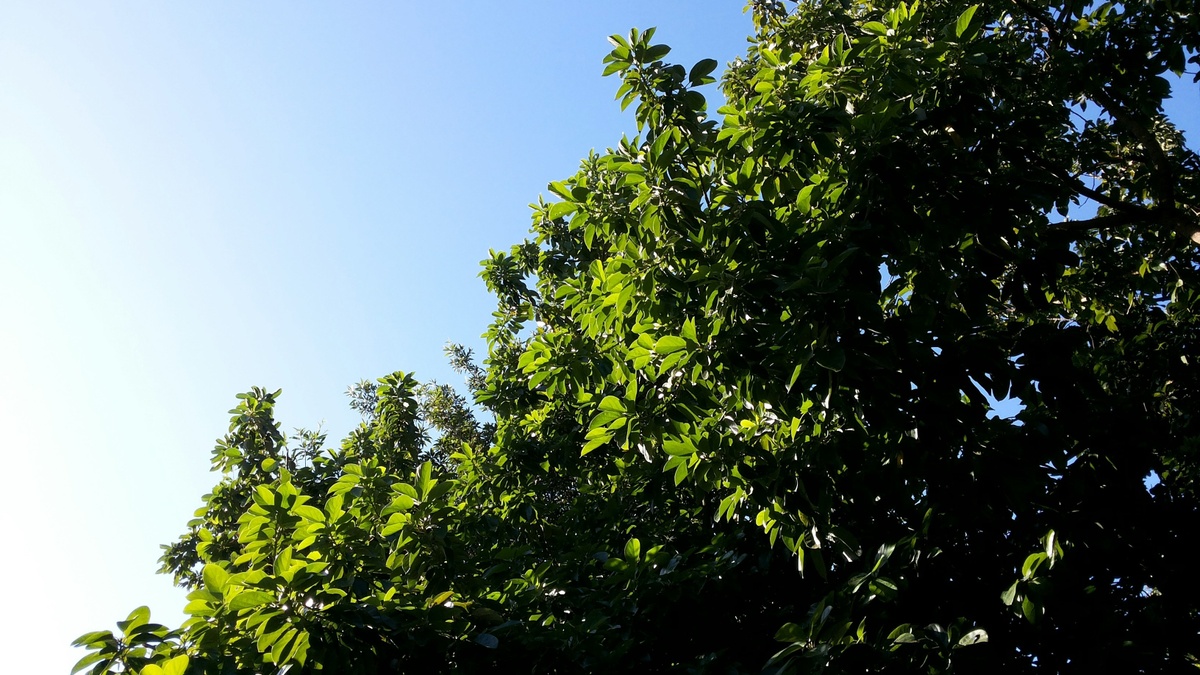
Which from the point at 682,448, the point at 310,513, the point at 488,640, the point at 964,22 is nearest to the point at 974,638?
the point at 682,448

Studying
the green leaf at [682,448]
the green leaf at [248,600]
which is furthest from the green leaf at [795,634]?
the green leaf at [248,600]

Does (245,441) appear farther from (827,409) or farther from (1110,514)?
(1110,514)

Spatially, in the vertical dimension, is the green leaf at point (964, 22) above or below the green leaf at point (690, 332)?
above

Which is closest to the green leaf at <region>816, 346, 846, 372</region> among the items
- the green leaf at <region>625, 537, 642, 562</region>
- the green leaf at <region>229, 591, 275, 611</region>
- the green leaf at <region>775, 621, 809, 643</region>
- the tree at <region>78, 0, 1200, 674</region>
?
the tree at <region>78, 0, 1200, 674</region>

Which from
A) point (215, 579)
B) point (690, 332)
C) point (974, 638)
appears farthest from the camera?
point (690, 332)

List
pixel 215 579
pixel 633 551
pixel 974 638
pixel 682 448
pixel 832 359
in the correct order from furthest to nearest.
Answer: pixel 633 551 → pixel 682 448 → pixel 215 579 → pixel 832 359 → pixel 974 638

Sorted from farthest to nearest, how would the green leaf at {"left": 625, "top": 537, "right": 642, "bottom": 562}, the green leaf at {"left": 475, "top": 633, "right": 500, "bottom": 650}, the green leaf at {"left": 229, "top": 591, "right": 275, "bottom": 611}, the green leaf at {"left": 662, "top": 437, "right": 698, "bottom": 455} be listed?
1. the green leaf at {"left": 625, "top": 537, "right": 642, "bottom": 562}
2. the green leaf at {"left": 662, "top": 437, "right": 698, "bottom": 455}
3. the green leaf at {"left": 475, "top": 633, "right": 500, "bottom": 650}
4. the green leaf at {"left": 229, "top": 591, "right": 275, "bottom": 611}

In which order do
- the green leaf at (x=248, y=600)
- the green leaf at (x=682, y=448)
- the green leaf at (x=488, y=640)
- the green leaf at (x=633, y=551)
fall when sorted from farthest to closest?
the green leaf at (x=633, y=551), the green leaf at (x=682, y=448), the green leaf at (x=488, y=640), the green leaf at (x=248, y=600)

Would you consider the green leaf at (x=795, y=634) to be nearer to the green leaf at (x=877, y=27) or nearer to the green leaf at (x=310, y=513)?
the green leaf at (x=310, y=513)

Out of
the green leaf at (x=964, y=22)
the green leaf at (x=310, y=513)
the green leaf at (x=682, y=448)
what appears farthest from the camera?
the green leaf at (x=310, y=513)

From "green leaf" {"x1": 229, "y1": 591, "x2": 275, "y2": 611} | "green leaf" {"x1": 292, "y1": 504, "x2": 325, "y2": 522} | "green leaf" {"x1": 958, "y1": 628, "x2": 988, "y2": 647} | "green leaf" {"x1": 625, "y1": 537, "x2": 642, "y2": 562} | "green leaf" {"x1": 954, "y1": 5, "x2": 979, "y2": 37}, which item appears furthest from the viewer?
"green leaf" {"x1": 625, "y1": 537, "x2": 642, "y2": 562}

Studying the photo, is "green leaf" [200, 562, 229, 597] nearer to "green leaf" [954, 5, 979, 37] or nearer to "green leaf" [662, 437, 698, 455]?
"green leaf" [662, 437, 698, 455]

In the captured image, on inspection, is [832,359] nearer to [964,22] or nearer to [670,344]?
[670,344]

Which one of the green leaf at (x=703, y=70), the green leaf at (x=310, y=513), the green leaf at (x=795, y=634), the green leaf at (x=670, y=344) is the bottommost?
the green leaf at (x=795, y=634)
